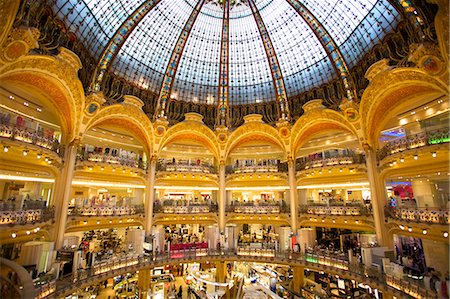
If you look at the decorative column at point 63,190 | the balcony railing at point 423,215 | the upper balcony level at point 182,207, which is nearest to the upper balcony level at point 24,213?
the decorative column at point 63,190

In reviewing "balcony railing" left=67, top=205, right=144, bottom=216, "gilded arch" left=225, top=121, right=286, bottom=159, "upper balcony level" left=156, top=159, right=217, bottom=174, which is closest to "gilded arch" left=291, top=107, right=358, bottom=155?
"gilded arch" left=225, top=121, right=286, bottom=159

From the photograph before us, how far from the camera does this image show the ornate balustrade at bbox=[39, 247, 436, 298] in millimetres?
15541

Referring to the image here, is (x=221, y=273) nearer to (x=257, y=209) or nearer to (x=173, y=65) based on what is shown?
(x=257, y=209)

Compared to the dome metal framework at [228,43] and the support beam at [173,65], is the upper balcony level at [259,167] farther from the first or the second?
the support beam at [173,65]

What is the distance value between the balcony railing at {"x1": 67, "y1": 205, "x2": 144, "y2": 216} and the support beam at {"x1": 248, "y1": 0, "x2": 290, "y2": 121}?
19.9 m

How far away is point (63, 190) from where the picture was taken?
21.0 metres

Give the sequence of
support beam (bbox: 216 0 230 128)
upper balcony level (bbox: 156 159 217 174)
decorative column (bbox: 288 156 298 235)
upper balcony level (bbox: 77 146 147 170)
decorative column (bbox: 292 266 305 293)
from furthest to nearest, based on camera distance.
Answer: upper balcony level (bbox: 156 159 217 174) < decorative column (bbox: 288 156 298 235) < support beam (bbox: 216 0 230 128) < decorative column (bbox: 292 266 305 293) < upper balcony level (bbox: 77 146 147 170)

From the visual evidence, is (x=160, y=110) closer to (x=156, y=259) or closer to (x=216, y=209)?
(x=216, y=209)

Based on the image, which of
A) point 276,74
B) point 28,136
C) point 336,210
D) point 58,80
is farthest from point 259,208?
point 58,80

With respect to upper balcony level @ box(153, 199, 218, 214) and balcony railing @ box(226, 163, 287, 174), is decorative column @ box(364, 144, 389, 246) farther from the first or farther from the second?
upper balcony level @ box(153, 199, 218, 214)

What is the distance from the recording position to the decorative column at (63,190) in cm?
2011

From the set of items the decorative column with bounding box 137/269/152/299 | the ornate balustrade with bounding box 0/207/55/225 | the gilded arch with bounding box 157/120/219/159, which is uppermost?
the gilded arch with bounding box 157/120/219/159

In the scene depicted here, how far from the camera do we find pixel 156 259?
75.7 feet

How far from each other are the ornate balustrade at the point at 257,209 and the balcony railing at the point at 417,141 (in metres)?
12.5
